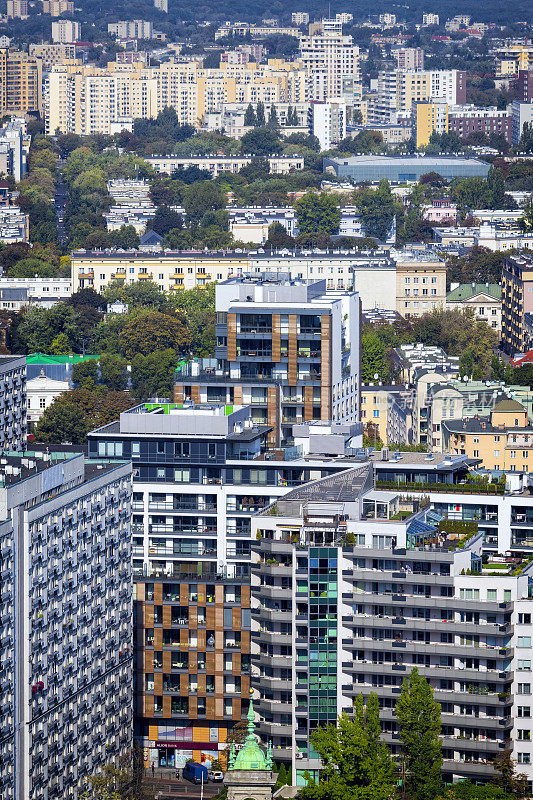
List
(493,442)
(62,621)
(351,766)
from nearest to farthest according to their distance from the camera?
(351,766) < (62,621) < (493,442)

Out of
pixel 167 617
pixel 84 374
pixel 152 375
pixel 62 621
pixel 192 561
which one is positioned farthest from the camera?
pixel 84 374

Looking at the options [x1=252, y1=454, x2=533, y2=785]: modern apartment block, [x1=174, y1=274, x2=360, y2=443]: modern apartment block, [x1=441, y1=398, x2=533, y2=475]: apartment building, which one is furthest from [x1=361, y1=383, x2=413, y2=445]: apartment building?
[x1=252, y1=454, x2=533, y2=785]: modern apartment block

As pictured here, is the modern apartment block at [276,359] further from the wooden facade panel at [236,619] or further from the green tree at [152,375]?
the green tree at [152,375]

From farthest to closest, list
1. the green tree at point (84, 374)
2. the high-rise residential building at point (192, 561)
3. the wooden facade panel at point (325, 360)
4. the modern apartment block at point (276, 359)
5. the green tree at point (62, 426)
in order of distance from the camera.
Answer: the green tree at point (84, 374)
the green tree at point (62, 426)
the wooden facade panel at point (325, 360)
the modern apartment block at point (276, 359)
the high-rise residential building at point (192, 561)

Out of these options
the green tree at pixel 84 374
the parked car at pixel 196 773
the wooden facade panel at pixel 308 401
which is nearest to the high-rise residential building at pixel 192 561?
the parked car at pixel 196 773

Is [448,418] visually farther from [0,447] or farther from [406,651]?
[406,651]

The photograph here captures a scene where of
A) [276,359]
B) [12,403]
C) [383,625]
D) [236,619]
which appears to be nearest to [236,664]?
[236,619]

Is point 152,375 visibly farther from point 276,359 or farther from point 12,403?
point 276,359
